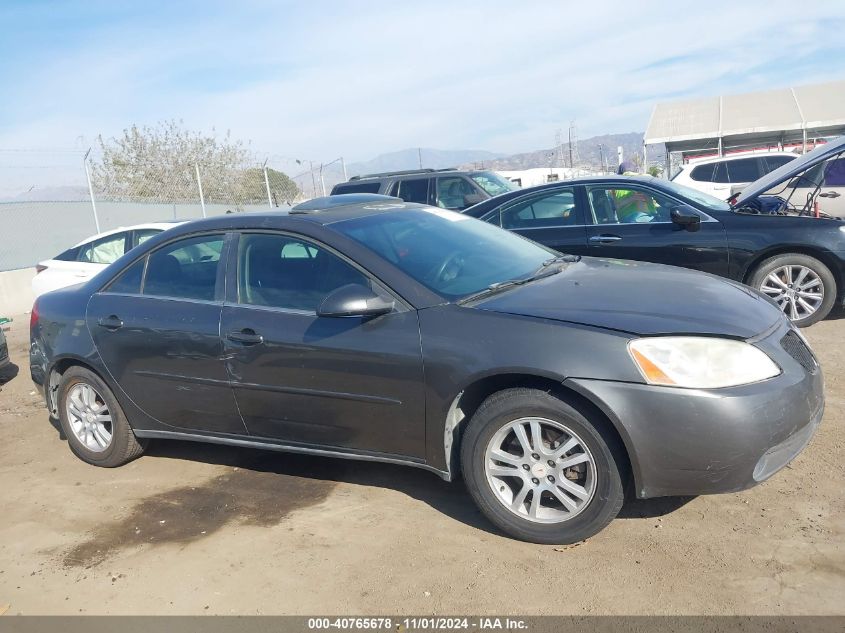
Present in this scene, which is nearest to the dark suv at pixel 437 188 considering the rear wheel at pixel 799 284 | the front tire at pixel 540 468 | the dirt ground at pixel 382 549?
the rear wheel at pixel 799 284

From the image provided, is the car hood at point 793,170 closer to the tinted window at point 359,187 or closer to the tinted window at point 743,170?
the tinted window at point 359,187

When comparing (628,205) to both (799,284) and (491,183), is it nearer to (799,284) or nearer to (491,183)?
(799,284)

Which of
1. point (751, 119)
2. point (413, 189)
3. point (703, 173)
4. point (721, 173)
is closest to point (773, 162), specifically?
point (721, 173)

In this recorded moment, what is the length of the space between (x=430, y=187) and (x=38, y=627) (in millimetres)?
9351

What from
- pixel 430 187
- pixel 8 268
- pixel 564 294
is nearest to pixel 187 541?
pixel 564 294

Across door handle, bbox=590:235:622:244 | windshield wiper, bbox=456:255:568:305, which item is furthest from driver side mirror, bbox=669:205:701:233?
windshield wiper, bbox=456:255:568:305

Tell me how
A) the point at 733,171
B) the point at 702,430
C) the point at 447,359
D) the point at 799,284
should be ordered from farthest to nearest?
1. the point at 733,171
2. the point at 799,284
3. the point at 447,359
4. the point at 702,430

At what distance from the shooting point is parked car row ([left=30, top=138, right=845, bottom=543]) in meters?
3.07

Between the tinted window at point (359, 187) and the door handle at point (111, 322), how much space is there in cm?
733

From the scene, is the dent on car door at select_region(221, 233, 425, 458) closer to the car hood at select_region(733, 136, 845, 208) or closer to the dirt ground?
the dirt ground

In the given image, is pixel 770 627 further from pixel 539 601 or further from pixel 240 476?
pixel 240 476

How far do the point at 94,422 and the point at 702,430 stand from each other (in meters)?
3.88

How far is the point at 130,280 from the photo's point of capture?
4.64 metres

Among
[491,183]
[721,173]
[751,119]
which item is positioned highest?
[751,119]
